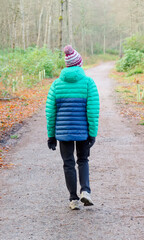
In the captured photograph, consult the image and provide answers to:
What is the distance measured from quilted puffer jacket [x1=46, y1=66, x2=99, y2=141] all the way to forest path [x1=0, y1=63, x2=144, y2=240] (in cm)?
95

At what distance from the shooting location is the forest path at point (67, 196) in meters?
3.27

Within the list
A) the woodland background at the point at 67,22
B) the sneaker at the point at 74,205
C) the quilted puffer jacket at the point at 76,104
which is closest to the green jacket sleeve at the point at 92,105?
the quilted puffer jacket at the point at 76,104

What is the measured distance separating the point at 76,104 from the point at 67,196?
4.67 ft

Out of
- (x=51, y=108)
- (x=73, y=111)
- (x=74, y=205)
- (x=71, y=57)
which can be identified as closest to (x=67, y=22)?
(x=71, y=57)

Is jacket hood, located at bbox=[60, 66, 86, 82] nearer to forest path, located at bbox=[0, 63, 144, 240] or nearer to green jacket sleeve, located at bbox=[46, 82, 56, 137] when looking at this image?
green jacket sleeve, located at bbox=[46, 82, 56, 137]

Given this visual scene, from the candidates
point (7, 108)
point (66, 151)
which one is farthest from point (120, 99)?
point (66, 151)

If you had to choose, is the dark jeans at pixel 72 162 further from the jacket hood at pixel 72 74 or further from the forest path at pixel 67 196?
the jacket hood at pixel 72 74

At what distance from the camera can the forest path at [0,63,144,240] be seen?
3270mm

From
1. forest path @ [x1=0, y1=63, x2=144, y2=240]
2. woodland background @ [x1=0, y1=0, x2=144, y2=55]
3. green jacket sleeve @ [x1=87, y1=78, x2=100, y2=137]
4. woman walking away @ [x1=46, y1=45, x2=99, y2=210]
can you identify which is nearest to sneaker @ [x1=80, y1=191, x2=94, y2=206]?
woman walking away @ [x1=46, y1=45, x2=99, y2=210]

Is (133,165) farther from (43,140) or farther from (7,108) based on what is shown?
(7,108)

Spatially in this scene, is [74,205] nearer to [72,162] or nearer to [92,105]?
[72,162]

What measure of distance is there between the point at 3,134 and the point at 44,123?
6.29 feet

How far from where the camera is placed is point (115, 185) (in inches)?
185

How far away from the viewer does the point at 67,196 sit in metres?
4.33
